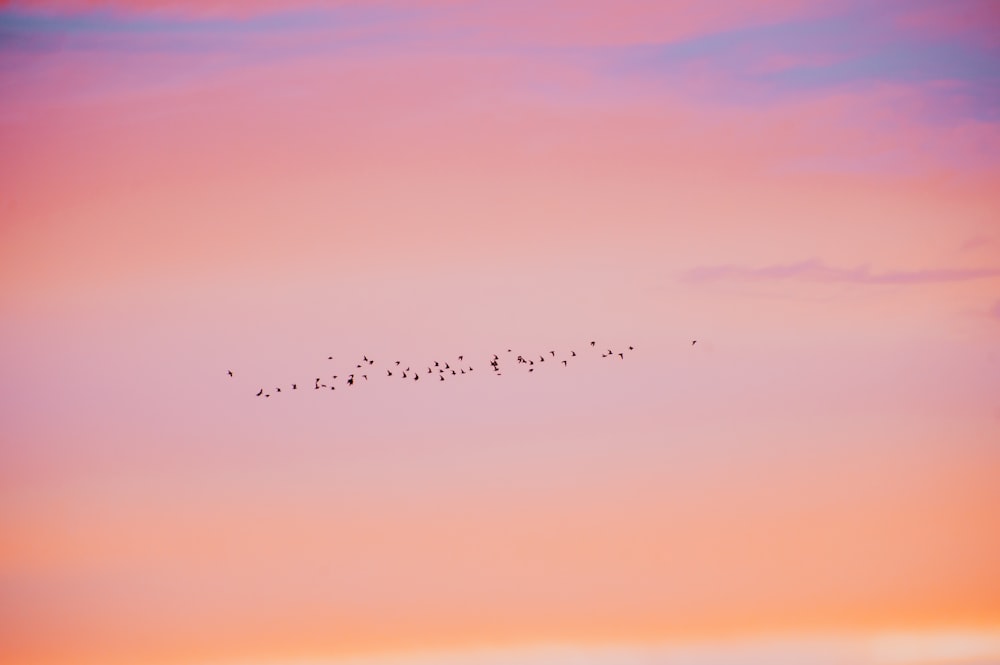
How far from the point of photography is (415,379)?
252 ft

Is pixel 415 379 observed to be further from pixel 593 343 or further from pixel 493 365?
pixel 593 343

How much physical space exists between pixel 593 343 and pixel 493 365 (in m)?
5.75

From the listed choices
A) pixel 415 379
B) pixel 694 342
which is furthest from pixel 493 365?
pixel 694 342

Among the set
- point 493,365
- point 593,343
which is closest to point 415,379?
point 493,365

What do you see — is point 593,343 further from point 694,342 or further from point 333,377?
point 333,377

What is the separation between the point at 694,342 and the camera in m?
78.1

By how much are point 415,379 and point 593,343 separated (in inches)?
384

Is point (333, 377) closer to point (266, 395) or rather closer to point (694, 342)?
point (266, 395)

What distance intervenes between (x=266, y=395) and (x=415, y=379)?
805 centimetres

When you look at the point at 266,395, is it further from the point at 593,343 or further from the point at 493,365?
the point at 593,343

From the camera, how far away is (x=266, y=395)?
78.1 metres

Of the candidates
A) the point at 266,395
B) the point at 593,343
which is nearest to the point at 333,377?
the point at 266,395

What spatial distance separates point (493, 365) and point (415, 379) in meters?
4.15

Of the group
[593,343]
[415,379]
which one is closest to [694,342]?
[593,343]
